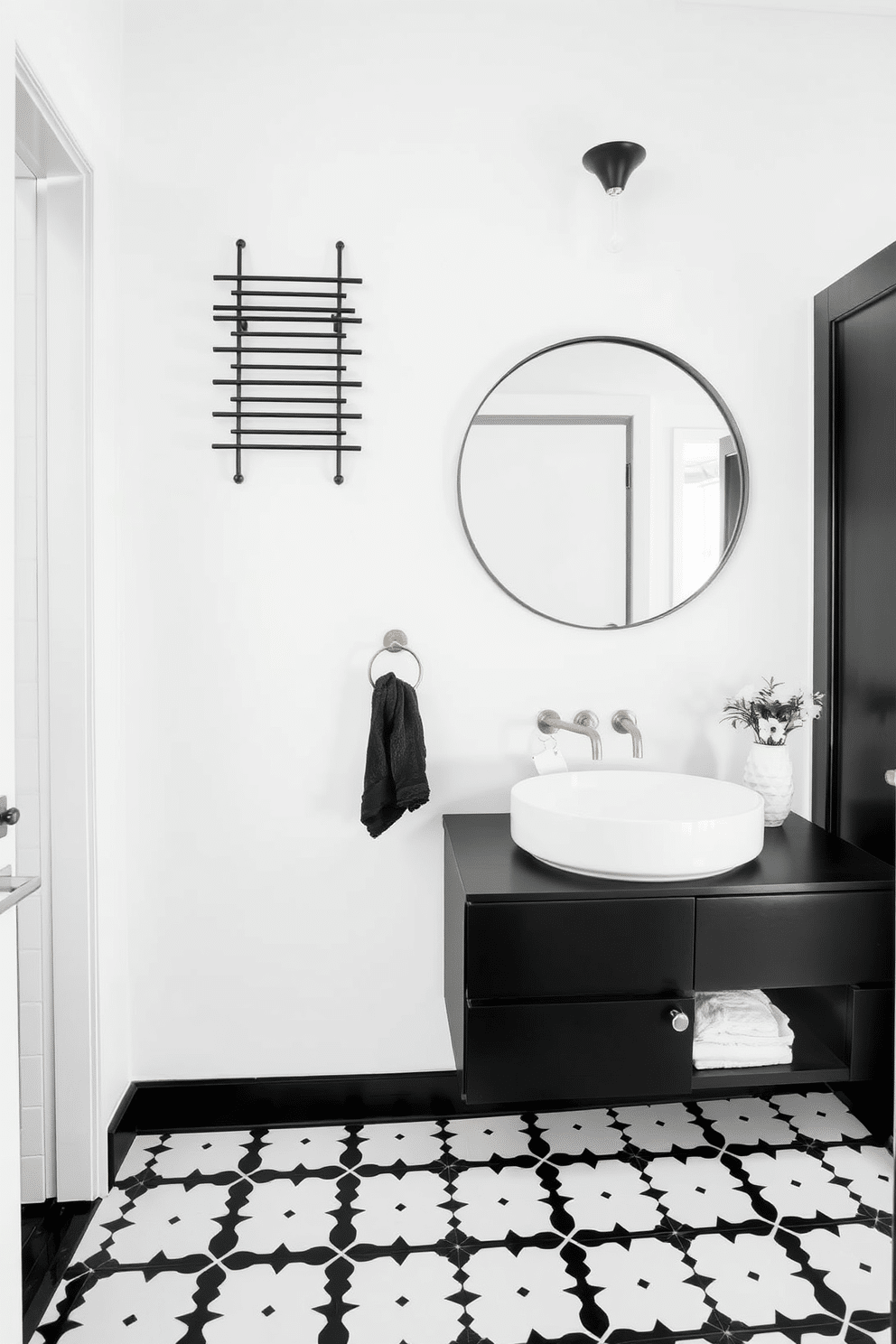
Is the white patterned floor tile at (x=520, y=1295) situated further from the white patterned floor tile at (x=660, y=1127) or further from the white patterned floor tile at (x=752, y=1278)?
the white patterned floor tile at (x=660, y=1127)

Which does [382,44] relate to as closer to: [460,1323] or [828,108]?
[828,108]

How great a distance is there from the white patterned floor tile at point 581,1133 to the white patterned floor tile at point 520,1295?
0.35 meters

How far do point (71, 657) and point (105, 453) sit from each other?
0.46m

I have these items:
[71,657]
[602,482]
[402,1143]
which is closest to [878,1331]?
[402,1143]

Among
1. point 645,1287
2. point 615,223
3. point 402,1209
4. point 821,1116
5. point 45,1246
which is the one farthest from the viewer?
point 821,1116

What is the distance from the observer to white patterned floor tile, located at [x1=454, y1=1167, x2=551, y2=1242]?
1738 millimetres

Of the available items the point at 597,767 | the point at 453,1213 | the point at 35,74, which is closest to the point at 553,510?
the point at 597,767

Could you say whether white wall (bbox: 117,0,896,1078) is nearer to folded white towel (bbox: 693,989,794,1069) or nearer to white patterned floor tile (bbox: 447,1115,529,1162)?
white patterned floor tile (bbox: 447,1115,529,1162)

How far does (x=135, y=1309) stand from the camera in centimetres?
153

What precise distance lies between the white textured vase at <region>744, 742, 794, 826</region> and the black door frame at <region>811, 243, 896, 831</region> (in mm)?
207

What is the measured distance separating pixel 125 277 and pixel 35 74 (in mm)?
559

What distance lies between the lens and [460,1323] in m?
1.51

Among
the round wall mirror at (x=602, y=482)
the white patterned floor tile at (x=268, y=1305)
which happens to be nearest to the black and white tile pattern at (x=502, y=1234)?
the white patterned floor tile at (x=268, y=1305)

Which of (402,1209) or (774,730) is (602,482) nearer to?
(774,730)
